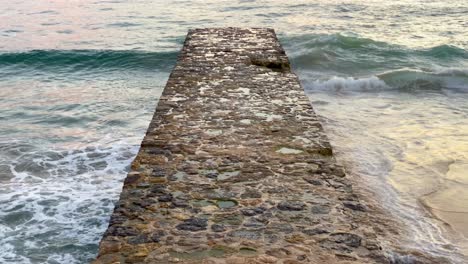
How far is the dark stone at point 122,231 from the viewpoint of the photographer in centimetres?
297

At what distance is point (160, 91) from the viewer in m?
10.9

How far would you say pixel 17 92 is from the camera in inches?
420

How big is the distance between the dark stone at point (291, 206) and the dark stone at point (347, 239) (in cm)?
34

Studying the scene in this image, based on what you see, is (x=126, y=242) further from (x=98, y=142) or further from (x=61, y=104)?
(x=61, y=104)

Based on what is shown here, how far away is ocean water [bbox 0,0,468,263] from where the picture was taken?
5.02m

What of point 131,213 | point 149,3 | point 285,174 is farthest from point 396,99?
point 149,3

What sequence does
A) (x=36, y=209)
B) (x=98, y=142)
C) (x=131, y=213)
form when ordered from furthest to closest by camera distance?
(x=98, y=142)
(x=36, y=209)
(x=131, y=213)

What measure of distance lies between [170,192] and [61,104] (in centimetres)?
660

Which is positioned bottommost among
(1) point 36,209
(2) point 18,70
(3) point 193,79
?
(2) point 18,70

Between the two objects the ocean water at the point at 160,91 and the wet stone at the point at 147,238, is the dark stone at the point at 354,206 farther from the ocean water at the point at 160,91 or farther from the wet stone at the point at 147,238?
the ocean water at the point at 160,91

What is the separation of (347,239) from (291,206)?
454 millimetres

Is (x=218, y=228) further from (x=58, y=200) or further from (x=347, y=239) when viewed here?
(x=58, y=200)

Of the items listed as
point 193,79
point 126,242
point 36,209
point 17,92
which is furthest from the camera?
point 17,92

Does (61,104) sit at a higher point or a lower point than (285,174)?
lower
